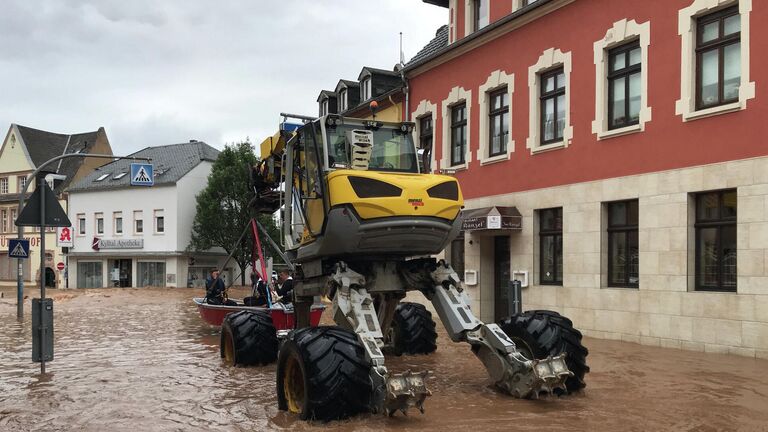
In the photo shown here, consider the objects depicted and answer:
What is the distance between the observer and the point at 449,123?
841 inches

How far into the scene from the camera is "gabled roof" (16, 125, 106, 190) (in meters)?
55.7

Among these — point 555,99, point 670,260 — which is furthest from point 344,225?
point 555,99

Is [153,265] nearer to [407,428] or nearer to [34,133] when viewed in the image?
[34,133]

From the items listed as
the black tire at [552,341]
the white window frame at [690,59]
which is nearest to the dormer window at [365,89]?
the white window frame at [690,59]

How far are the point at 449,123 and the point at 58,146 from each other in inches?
1841

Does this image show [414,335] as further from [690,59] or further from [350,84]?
[350,84]

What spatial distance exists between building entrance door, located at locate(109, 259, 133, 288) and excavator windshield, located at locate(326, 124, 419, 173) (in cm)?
4293

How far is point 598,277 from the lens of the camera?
1537 cm

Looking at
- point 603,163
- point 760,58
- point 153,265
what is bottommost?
point 153,265

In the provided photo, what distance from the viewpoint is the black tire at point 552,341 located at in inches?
327

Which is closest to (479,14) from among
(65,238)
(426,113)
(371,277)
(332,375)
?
(426,113)

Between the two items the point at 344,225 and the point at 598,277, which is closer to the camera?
the point at 344,225

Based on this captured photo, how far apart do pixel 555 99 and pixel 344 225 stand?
401 inches

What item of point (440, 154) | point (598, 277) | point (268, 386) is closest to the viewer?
point (268, 386)
